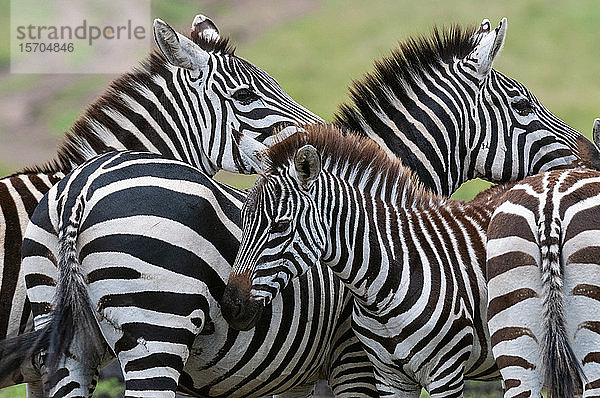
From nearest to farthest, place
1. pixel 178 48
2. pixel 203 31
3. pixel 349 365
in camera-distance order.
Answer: pixel 349 365 < pixel 178 48 < pixel 203 31

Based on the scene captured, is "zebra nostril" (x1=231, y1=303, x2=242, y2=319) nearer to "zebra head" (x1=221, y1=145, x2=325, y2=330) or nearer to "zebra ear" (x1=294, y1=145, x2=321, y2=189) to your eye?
"zebra head" (x1=221, y1=145, x2=325, y2=330)

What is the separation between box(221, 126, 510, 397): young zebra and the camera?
13.8ft

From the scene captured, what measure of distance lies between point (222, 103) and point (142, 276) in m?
1.96

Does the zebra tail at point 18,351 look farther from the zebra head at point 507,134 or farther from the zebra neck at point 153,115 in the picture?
the zebra head at point 507,134

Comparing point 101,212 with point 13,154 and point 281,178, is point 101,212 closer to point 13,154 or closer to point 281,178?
point 281,178

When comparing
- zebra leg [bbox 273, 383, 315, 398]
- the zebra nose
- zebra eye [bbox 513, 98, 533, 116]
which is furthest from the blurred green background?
the zebra nose

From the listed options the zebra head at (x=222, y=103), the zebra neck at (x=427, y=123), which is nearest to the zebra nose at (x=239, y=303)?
→ the zebra head at (x=222, y=103)

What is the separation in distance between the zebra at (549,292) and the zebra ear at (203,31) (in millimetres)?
2892

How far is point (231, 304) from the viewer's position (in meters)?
4.12

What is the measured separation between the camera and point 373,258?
14.6 feet

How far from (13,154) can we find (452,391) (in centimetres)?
1954

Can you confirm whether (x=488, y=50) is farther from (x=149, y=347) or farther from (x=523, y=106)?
(x=149, y=347)

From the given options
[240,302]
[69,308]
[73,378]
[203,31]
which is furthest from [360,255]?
[203,31]

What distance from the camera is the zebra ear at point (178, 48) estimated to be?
18.0ft
